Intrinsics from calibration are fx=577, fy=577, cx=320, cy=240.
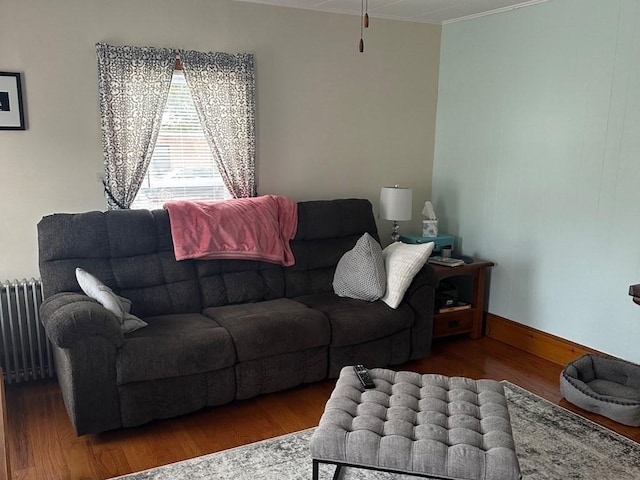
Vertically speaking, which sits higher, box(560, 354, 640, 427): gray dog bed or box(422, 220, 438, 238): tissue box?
box(422, 220, 438, 238): tissue box

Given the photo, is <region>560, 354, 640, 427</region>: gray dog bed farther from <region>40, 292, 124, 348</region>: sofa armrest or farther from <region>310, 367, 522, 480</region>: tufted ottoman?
<region>40, 292, 124, 348</region>: sofa armrest

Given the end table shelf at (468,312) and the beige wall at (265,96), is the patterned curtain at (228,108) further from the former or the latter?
the end table shelf at (468,312)

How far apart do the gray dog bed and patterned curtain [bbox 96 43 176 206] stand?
9.47 ft

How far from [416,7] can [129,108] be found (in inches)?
83.3

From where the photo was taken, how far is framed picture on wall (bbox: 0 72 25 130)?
3.26m

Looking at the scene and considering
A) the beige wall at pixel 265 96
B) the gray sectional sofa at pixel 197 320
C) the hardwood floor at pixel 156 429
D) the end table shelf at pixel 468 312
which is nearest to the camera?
the hardwood floor at pixel 156 429

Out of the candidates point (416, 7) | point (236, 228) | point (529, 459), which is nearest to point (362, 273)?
point (236, 228)

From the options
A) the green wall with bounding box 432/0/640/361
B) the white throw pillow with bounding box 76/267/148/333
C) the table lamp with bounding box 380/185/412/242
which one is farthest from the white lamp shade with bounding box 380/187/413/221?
the white throw pillow with bounding box 76/267/148/333

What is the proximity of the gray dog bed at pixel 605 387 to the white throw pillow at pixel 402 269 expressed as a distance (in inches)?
41.4

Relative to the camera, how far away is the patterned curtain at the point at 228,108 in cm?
376

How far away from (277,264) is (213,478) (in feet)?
5.30

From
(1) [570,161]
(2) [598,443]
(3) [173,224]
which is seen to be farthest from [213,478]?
(1) [570,161]

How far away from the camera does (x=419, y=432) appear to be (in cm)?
218

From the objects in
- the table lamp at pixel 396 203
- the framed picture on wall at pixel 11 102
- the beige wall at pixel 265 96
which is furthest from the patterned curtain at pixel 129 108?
the table lamp at pixel 396 203
